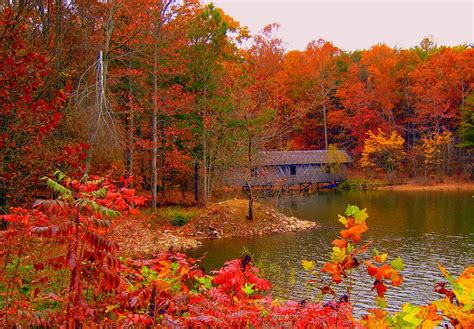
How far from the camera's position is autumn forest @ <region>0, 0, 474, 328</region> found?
3393 millimetres

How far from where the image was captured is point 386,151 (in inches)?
1543

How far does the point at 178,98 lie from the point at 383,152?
24.6 meters

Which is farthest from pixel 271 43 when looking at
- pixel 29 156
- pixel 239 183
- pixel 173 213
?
pixel 29 156

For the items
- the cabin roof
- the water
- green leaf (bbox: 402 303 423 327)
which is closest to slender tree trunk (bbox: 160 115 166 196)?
the water

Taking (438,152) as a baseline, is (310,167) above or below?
below

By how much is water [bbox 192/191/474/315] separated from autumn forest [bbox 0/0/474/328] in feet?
3.13

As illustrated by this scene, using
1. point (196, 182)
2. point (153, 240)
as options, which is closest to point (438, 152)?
point (196, 182)

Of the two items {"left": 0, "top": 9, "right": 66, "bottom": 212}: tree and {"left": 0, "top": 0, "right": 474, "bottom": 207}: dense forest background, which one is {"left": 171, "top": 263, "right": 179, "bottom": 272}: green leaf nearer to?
{"left": 0, "top": 0, "right": 474, "bottom": 207}: dense forest background

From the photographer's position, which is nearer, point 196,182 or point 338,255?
point 338,255

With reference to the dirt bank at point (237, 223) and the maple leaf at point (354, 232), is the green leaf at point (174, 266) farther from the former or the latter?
the dirt bank at point (237, 223)

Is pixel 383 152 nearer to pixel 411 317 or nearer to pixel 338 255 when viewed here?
pixel 338 255

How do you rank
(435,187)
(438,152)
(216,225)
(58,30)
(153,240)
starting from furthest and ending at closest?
1. (438,152)
2. (435,187)
3. (216,225)
4. (153,240)
5. (58,30)

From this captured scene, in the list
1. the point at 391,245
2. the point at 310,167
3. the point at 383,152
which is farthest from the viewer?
the point at 383,152

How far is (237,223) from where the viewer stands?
18.7 meters
